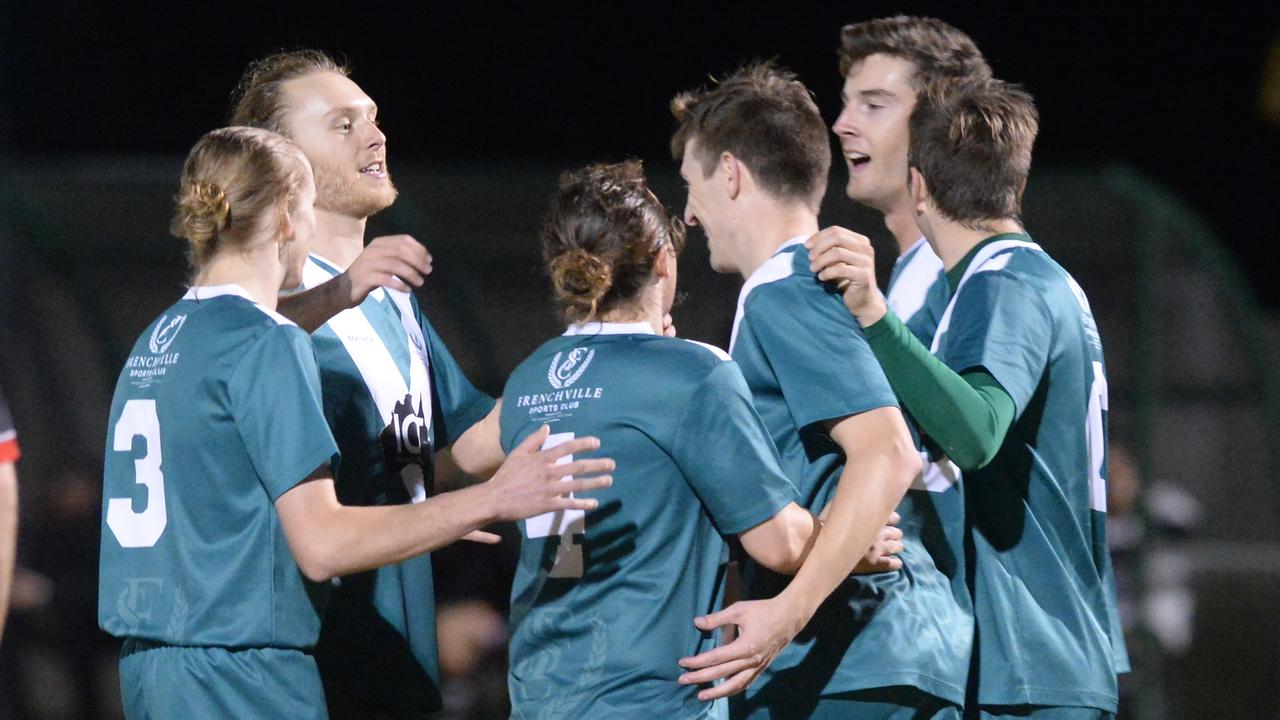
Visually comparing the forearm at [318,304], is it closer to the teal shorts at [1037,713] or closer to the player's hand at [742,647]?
the player's hand at [742,647]

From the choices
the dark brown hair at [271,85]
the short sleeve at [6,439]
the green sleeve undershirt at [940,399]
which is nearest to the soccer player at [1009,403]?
the green sleeve undershirt at [940,399]

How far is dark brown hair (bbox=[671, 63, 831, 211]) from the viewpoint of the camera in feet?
9.91

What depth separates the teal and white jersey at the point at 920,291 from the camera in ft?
10.9

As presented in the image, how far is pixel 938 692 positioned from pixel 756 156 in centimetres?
114

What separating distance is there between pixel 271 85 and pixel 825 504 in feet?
5.75

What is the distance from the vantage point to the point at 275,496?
2.56 m

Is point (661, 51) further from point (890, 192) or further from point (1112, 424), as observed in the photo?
point (890, 192)

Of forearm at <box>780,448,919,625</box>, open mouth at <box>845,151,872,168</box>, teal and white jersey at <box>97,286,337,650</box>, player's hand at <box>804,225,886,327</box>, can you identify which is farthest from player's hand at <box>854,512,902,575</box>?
open mouth at <box>845,151,872,168</box>

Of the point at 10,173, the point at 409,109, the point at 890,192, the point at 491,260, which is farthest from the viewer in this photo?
the point at 409,109

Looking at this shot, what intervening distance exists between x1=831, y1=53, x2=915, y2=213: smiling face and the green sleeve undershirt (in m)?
0.95

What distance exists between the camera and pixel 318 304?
3.16 metres

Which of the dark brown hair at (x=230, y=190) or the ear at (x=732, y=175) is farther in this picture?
the ear at (x=732, y=175)

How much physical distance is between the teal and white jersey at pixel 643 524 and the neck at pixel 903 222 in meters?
1.20

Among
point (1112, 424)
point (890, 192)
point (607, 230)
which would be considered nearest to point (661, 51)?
point (1112, 424)
